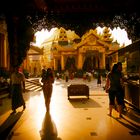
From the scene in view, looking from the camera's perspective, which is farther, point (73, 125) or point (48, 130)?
point (73, 125)

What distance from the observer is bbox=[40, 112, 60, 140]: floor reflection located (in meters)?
6.77

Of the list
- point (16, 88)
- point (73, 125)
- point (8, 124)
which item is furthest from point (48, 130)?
point (16, 88)

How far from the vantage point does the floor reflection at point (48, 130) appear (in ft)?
22.2

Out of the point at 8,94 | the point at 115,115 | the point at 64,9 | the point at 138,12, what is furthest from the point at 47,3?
the point at 8,94

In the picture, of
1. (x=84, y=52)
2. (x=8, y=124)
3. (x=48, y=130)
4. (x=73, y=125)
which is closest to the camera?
(x=48, y=130)

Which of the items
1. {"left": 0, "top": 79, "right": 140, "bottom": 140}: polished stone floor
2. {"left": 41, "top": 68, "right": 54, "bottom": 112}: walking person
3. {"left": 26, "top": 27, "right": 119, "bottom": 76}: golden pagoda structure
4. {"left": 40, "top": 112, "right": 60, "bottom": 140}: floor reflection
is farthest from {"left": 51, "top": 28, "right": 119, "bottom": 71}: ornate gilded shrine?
{"left": 40, "top": 112, "right": 60, "bottom": 140}: floor reflection

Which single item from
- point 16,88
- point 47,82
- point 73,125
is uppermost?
point 47,82

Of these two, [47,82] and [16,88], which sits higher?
[47,82]

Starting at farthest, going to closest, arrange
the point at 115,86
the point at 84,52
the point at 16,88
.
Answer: the point at 84,52
the point at 16,88
the point at 115,86

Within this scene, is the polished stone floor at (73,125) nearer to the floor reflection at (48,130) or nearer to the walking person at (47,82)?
the floor reflection at (48,130)

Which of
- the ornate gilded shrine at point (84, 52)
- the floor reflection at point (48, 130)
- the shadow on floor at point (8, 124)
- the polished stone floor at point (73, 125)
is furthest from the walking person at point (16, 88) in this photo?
the ornate gilded shrine at point (84, 52)

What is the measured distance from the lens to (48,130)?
292 inches

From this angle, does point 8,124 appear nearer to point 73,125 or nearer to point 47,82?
point 73,125

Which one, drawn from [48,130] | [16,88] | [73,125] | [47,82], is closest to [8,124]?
[48,130]
